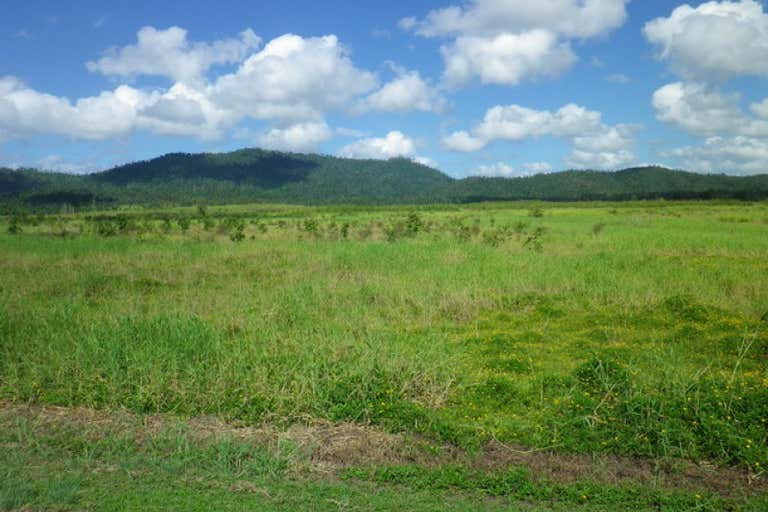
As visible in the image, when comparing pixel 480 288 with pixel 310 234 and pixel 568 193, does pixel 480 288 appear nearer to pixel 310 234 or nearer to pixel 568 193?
pixel 310 234

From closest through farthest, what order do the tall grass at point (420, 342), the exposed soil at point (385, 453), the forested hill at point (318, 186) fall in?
the exposed soil at point (385, 453)
the tall grass at point (420, 342)
the forested hill at point (318, 186)

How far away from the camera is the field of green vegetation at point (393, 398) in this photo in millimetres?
4555

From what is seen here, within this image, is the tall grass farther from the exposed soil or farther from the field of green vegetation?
the exposed soil

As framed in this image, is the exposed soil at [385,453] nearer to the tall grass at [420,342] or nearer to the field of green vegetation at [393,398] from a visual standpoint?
the field of green vegetation at [393,398]

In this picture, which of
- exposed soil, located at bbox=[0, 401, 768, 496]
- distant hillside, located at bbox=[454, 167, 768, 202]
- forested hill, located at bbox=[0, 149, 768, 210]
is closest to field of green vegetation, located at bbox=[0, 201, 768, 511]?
exposed soil, located at bbox=[0, 401, 768, 496]

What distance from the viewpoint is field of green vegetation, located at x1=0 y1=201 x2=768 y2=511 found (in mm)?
4555

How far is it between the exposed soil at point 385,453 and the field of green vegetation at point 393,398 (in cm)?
2

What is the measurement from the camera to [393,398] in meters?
6.23

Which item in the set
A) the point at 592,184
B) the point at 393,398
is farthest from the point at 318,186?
the point at 393,398

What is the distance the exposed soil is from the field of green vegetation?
0.08 ft

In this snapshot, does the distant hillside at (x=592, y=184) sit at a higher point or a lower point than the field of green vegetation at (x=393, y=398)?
higher

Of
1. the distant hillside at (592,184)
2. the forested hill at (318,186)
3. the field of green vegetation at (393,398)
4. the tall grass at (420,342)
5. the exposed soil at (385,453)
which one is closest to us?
the field of green vegetation at (393,398)

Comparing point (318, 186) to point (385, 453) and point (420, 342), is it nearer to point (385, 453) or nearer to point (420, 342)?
point (420, 342)

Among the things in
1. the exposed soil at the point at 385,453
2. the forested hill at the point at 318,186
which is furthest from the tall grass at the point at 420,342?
the forested hill at the point at 318,186
